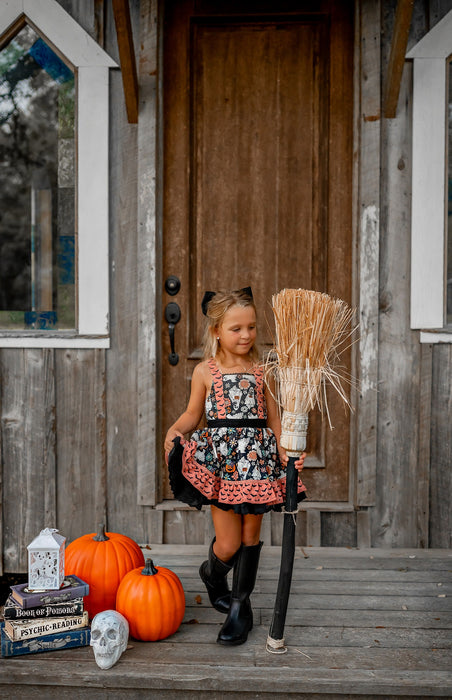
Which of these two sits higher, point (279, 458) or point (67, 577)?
point (279, 458)

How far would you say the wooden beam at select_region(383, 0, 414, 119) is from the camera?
110 inches

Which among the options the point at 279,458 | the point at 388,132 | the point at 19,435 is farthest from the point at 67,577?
the point at 388,132

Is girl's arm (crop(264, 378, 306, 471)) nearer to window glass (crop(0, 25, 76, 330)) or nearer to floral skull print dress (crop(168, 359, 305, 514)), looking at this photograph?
floral skull print dress (crop(168, 359, 305, 514))

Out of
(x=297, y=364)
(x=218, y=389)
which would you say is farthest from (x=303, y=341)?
(x=218, y=389)

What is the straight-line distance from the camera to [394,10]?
3154mm

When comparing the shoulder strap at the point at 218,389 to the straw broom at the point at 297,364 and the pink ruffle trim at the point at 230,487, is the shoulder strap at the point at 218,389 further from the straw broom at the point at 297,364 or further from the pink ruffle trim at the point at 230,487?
the straw broom at the point at 297,364

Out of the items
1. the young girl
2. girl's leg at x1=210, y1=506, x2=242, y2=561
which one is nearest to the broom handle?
the young girl

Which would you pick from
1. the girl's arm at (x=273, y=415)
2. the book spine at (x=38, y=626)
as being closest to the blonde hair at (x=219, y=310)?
the girl's arm at (x=273, y=415)

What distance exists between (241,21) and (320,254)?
127 centimetres

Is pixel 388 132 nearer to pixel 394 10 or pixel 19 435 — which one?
pixel 394 10

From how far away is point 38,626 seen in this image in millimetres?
2205

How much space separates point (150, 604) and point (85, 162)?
2.15m

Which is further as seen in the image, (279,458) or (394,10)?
(394,10)

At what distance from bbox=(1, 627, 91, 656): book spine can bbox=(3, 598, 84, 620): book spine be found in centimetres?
6
